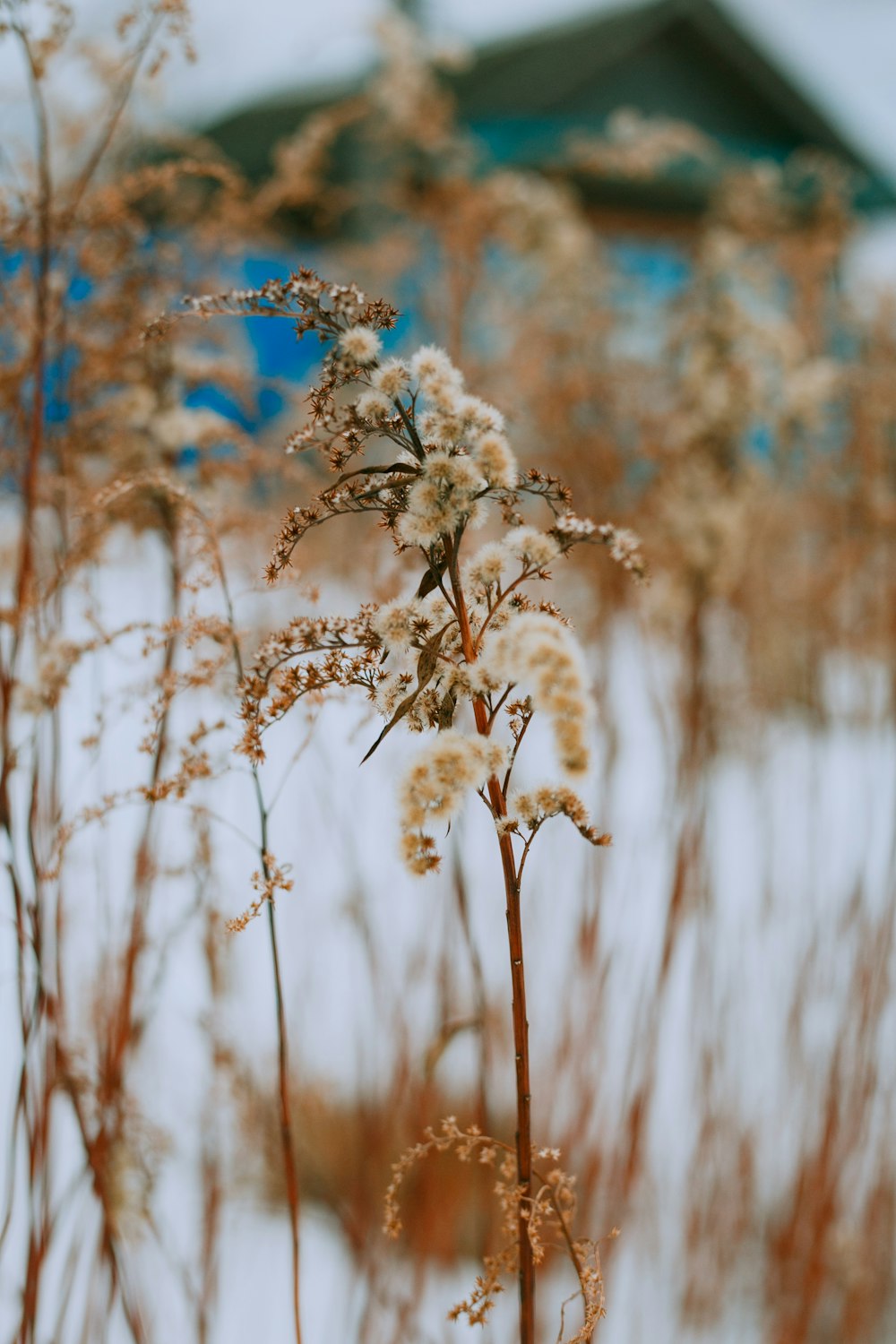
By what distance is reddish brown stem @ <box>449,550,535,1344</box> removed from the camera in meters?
0.36

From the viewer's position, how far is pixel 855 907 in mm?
1274

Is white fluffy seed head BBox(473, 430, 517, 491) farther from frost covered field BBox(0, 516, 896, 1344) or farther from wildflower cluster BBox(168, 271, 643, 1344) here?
frost covered field BBox(0, 516, 896, 1344)

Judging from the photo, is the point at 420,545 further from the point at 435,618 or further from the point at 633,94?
the point at 633,94

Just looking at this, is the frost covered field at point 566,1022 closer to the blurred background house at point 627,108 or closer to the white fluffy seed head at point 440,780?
the white fluffy seed head at point 440,780

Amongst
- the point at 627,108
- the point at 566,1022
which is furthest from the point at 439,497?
the point at 627,108

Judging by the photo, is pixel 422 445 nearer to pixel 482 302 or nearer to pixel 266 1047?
pixel 266 1047

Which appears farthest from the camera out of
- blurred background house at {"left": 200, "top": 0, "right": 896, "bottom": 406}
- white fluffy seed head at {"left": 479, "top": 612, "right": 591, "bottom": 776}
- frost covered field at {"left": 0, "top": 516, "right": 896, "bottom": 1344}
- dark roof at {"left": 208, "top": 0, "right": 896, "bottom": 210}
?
dark roof at {"left": 208, "top": 0, "right": 896, "bottom": 210}

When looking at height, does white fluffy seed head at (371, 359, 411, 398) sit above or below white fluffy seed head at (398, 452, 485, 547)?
above

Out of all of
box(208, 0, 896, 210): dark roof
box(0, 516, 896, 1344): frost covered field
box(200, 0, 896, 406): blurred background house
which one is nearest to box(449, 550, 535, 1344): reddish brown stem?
box(0, 516, 896, 1344): frost covered field

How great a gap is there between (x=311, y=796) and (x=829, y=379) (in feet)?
2.99

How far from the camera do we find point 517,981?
37 centimetres

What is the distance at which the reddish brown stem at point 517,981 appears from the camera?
14.1 inches

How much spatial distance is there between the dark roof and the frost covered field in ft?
10.5

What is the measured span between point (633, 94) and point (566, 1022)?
547 centimetres
